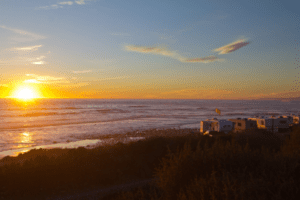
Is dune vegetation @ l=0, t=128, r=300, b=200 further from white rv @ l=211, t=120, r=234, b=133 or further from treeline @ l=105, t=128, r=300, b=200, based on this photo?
white rv @ l=211, t=120, r=234, b=133

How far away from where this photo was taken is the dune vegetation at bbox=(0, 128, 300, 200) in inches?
178

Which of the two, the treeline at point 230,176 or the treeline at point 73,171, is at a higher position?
the treeline at point 230,176

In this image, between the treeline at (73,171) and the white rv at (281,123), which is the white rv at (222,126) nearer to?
the white rv at (281,123)

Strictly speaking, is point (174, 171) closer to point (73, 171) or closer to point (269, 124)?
point (73, 171)

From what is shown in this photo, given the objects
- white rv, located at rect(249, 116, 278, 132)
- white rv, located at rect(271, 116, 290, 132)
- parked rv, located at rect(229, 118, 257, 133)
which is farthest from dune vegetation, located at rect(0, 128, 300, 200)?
white rv, located at rect(271, 116, 290, 132)

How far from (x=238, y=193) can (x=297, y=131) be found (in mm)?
9946

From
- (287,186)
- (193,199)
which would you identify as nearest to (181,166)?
(193,199)

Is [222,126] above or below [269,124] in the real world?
below

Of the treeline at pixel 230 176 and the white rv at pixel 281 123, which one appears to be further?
the white rv at pixel 281 123

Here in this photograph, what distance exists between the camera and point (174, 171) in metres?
5.68

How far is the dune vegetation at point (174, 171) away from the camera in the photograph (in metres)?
4.53

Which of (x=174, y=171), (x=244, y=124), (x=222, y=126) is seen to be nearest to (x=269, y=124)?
(x=244, y=124)

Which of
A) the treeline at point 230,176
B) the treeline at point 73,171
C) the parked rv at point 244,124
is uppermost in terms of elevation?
the treeline at point 230,176

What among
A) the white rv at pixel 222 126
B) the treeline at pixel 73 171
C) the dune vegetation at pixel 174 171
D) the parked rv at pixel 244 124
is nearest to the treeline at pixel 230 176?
the dune vegetation at pixel 174 171
